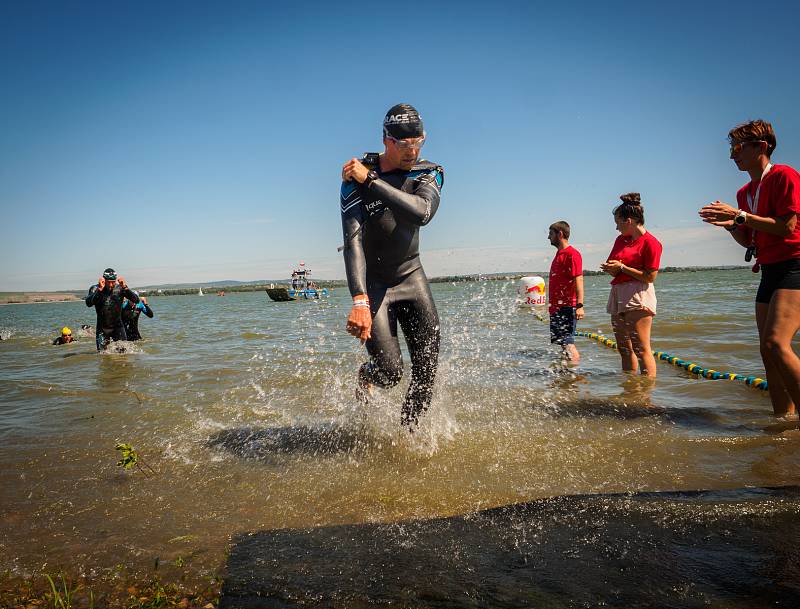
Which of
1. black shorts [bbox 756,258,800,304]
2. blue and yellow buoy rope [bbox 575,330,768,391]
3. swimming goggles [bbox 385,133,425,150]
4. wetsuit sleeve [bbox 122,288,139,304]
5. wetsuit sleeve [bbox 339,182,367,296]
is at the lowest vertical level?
blue and yellow buoy rope [bbox 575,330,768,391]

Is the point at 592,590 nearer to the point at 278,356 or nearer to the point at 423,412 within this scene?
the point at 423,412

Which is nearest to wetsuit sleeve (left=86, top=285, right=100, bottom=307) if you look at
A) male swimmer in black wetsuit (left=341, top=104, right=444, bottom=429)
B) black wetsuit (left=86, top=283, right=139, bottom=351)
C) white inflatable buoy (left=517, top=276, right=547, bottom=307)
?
black wetsuit (left=86, top=283, right=139, bottom=351)

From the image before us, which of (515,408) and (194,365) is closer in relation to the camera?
(515,408)

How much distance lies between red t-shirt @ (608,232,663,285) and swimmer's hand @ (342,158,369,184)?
3894 mm

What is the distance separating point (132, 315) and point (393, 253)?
11.7 m

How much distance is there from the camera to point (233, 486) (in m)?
3.50

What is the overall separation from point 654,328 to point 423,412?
10122 mm

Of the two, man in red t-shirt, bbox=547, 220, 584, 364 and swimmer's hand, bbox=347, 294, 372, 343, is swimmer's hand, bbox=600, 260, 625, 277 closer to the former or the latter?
man in red t-shirt, bbox=547, 220, 584, 364

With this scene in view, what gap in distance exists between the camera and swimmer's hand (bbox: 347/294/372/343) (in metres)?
3.73

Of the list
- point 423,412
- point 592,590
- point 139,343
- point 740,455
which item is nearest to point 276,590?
point 592,590

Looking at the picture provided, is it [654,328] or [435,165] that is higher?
[435,165]

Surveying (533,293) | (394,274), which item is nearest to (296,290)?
(533,293)

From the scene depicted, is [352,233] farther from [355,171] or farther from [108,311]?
[108,311]

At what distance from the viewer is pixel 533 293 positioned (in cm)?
2242
